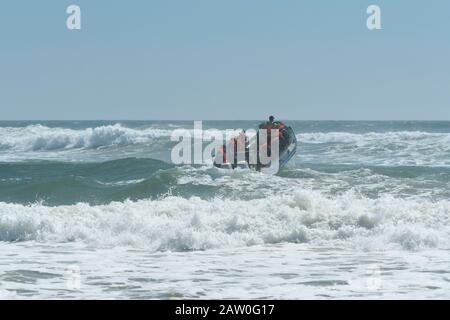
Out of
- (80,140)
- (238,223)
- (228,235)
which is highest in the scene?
(80,140)

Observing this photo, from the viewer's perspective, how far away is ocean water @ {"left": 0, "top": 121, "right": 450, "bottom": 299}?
9.62m

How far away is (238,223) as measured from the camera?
45.2 ft

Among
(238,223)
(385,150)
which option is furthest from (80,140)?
(238,223)

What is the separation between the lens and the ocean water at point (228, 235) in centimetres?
962

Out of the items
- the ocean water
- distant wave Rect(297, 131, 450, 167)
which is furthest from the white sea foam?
distant wave Rect(297, 131, 450, 167)

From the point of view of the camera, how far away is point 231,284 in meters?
9.68

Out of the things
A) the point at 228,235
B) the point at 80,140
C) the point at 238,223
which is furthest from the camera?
the point at 80,140

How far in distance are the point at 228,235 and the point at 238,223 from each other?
2.09 ft

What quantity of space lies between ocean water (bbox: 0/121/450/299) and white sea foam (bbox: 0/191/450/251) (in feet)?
0.09

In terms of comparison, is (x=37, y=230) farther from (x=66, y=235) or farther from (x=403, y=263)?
(x=403, y=263)

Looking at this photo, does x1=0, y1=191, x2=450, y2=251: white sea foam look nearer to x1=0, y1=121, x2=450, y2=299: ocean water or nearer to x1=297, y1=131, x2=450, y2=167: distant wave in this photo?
x1=0, y1=121, x2=450, y2=299: ocean water

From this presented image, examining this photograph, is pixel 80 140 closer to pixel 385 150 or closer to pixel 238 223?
pixel 385 150
